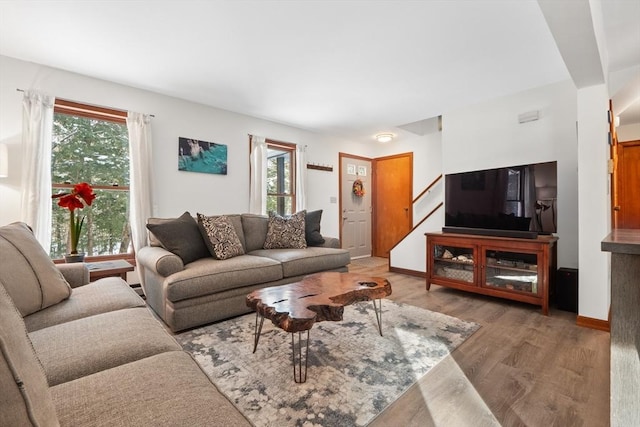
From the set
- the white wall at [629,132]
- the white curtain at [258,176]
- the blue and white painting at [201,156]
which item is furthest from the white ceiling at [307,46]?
the white wall at [629,132]

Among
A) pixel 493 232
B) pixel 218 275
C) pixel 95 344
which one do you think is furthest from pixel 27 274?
pixel 493 232

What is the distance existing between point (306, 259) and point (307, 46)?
6.64 ft

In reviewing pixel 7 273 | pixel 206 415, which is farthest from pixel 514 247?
pixel 7 273

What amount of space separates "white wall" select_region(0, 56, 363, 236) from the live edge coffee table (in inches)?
85.5

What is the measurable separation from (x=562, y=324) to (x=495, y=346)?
89 cm

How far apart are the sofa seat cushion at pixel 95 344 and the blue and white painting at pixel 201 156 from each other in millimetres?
2601

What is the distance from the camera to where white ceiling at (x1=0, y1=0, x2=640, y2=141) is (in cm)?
201

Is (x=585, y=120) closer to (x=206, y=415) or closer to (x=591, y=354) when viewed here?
(x=591, y=354)

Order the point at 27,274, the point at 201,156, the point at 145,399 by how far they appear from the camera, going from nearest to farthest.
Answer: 1. the point at 145,399
2. the point at 27,274
3. the point at 201,156

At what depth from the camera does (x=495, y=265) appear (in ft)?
9.89

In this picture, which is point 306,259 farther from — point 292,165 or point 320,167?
point 320,167

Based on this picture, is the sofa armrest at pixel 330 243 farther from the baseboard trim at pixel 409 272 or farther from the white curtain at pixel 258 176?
the baseboard trim at pixel 409 272

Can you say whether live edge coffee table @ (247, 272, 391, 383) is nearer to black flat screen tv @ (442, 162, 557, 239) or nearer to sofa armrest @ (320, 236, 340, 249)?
sofa armrest @ (320, 236, 340, 249)

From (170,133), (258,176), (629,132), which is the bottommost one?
(258,176)
